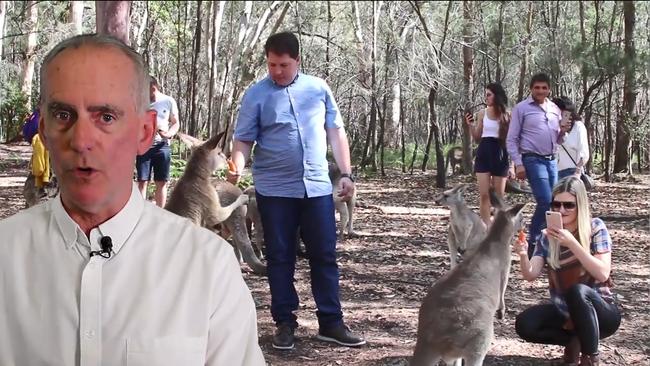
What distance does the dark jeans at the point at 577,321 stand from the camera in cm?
418

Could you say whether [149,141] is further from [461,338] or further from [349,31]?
[349,31]

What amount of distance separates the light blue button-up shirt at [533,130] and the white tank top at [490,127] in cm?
57

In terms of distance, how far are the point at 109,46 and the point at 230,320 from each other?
536 mm

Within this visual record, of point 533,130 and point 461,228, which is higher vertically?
point 533,130

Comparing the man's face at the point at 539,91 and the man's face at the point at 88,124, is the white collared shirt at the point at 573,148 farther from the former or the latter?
the man's face at the point at 88,124

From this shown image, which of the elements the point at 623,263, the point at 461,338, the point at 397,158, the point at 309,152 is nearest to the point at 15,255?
the point at 461,338

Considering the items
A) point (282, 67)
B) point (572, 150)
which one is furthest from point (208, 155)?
Result: point (572, 150)

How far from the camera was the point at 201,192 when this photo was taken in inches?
251

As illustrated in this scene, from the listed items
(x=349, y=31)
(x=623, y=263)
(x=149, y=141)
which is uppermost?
(x=349, y=31)

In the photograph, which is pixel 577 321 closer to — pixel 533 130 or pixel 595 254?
pixel 595 254

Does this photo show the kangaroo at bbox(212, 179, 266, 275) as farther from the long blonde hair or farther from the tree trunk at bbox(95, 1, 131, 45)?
the long blonde hair

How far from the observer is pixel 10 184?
43.8 feet

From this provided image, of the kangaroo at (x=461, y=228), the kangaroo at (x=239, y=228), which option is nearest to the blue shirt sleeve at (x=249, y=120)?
the kangaroo at (x=239, y=228)

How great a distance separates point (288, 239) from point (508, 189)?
948cm
